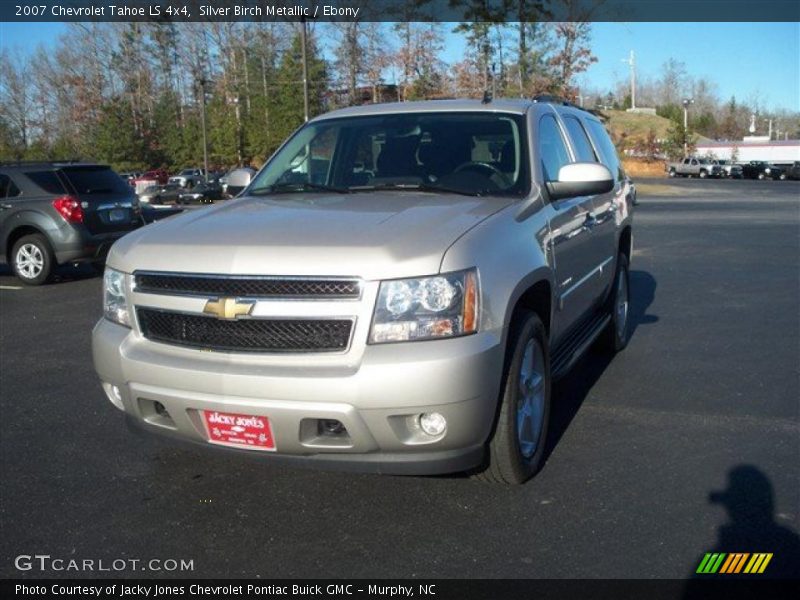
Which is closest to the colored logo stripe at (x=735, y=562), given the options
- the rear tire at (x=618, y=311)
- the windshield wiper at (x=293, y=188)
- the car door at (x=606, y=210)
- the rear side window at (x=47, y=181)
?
the car door at (x=606, y=210)

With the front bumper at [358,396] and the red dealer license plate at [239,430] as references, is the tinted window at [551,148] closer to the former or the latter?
the front bumper at [358,396]

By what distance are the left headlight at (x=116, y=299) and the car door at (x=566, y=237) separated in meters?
2.20

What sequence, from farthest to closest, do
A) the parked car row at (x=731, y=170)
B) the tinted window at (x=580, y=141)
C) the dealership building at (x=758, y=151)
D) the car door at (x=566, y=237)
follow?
the dealership building at (x=758, y=151), the parked car row at (x=731, y=170), the tinted window at (x=580, y=141), the car door at (x=566, y=237)

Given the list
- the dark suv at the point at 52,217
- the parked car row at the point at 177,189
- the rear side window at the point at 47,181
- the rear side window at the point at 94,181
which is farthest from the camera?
the parked car row at the point at 177,189

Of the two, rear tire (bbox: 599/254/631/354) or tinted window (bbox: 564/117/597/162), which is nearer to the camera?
tinted window (bbox: 564/117/597/162)

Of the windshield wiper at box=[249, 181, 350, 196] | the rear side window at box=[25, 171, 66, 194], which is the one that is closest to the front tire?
the windshield wiper at box=[249, 181, 350, 196]

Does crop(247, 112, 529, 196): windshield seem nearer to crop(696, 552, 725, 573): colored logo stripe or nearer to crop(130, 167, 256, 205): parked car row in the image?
crop(696, 552, 725, 573): colored logo stripe

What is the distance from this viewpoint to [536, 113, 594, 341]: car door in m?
4.42

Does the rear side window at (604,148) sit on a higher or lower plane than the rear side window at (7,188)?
higher

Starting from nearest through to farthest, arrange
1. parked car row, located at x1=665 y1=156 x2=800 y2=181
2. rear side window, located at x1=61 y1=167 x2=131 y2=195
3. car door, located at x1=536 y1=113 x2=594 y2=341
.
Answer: car door, located at x1=536 y1=113 x2=594 y2=341, rear side window, located at x1=61 y1=167 x2=131 y2=195, parked car row, located at x1=665 y1=156 x2=800 y2=181

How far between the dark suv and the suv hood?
7954mm

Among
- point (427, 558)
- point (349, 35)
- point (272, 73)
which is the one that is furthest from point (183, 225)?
point (272, 73)

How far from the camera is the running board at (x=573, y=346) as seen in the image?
456cm

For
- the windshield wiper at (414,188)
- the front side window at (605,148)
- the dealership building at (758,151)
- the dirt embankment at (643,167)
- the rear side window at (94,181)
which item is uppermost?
the front side window at (605,148)
